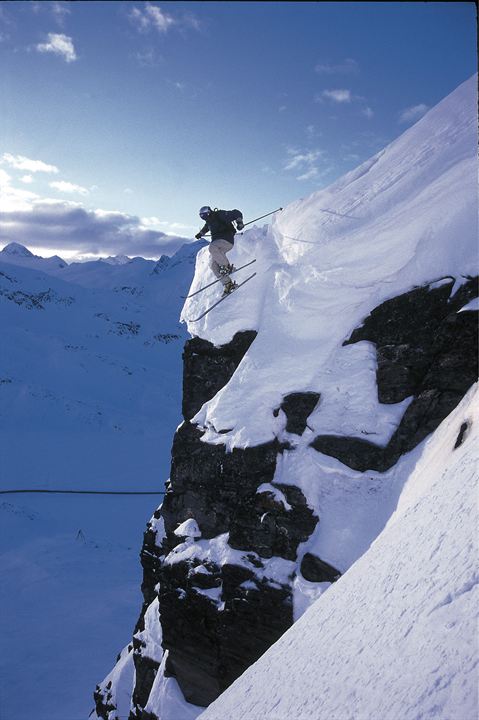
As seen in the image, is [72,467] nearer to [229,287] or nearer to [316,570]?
[229,287]

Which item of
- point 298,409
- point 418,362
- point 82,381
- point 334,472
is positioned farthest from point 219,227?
point 82,381

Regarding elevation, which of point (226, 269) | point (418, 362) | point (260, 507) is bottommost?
point (260, 507)

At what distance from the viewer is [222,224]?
38.0ft

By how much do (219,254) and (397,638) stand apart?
34.4 feet

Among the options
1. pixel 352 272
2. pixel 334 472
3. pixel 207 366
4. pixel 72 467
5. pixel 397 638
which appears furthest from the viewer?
pixel 72 467

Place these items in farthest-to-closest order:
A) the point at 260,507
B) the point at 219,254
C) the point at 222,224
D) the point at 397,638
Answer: the point at 219,254, the point at 222,224, the point at 260,507, the point at 397,638

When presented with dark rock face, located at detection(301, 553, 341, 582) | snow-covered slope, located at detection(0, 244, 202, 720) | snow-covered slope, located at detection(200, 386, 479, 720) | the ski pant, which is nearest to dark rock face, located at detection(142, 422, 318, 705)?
dark rock face, located at detection(301, 553, 341, 582)

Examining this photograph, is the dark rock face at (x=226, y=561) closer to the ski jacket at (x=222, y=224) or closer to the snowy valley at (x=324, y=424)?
the snowy valley at (x=324, y=424)

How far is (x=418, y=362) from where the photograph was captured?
775 cm

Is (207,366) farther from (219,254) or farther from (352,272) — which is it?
(352,272)

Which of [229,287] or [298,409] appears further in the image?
[229,287]

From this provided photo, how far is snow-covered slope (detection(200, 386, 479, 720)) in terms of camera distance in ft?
7.09

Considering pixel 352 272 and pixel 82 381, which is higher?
pixel 352 272

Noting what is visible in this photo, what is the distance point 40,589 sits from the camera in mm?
28422
